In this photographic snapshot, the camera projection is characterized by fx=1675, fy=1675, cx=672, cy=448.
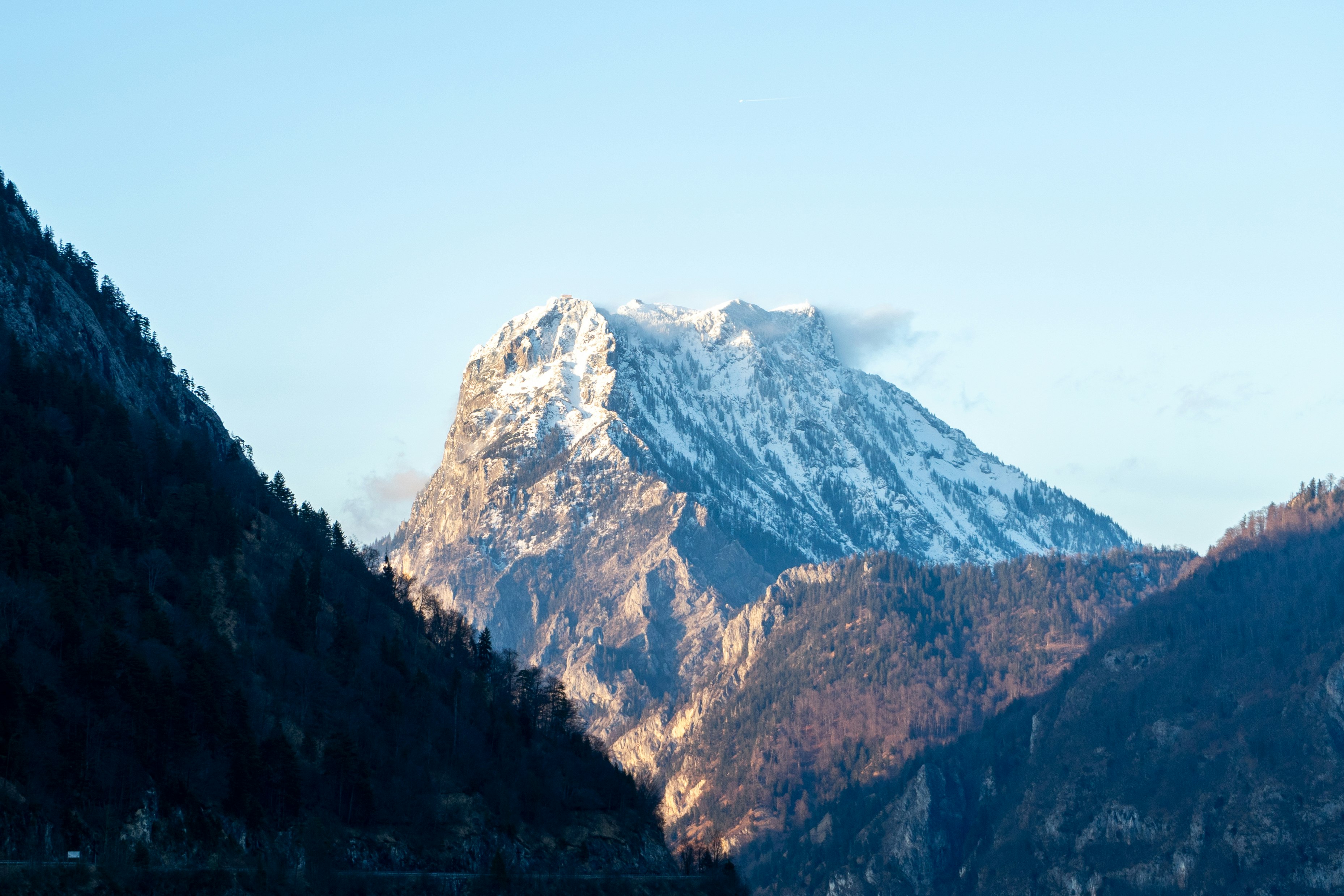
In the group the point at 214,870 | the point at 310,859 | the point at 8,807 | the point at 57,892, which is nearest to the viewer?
the point at 57,892

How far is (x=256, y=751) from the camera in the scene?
587 ft

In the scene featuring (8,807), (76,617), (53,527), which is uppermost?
→ (53,527)

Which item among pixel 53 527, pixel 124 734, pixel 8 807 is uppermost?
pixel 53 527

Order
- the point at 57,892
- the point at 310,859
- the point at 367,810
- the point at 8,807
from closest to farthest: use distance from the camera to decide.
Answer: the point at 57,892
the point at 8,807
the point at 310,859
the point at 367,810

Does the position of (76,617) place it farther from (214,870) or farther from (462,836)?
(462,836)

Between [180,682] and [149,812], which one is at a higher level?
[180,682]

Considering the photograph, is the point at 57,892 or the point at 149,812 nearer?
the point at 57,892

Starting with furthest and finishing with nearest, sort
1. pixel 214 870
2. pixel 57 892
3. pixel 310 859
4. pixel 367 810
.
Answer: pixel 367 810
pixel 310 859
pixel 214 870
pixel 57 892

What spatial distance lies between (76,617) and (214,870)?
114ft

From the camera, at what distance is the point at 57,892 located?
433 feet

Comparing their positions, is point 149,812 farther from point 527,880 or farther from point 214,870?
point 527,880

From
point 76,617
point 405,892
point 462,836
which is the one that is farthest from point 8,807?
Answer: point 462,836

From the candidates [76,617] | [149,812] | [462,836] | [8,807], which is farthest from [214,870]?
[462,836]

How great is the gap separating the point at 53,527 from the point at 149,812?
47.1 meters
